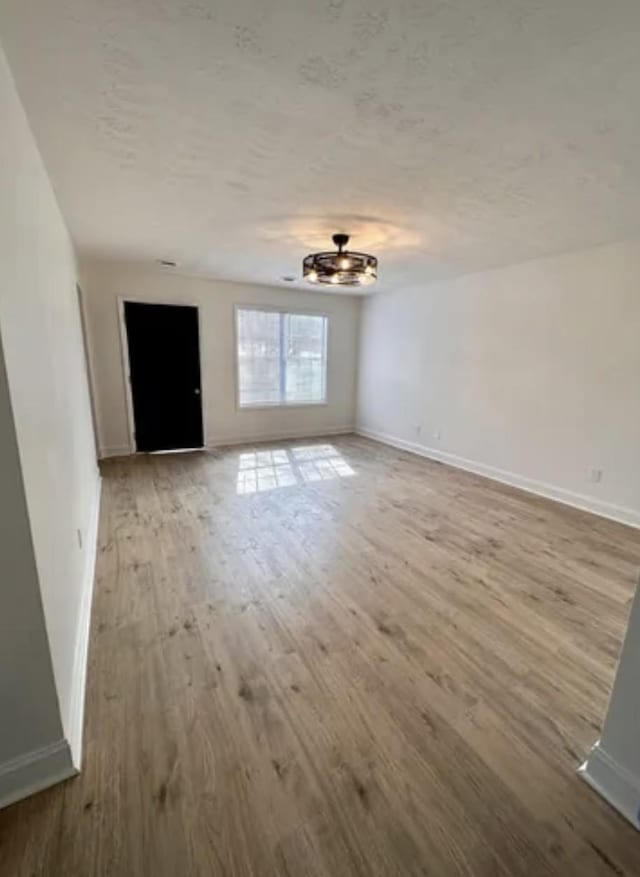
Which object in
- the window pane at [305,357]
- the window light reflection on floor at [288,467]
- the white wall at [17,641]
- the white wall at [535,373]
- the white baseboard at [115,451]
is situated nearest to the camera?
the white wall at [17,641]

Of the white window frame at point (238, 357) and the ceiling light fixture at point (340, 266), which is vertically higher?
the ceiling light fixture at point (340, 266)

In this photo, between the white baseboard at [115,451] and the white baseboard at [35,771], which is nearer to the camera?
the white baseboard at [35,771]

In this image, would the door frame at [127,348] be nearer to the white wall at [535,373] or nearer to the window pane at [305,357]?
the window pane at [305,357]

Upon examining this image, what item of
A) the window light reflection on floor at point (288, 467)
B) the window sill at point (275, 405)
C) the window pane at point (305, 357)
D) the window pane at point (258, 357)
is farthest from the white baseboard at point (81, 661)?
the window pane at point (305, 357)

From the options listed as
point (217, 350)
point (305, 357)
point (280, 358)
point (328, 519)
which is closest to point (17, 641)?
point (328, 519)

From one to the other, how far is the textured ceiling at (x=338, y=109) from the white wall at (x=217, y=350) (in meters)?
2.01

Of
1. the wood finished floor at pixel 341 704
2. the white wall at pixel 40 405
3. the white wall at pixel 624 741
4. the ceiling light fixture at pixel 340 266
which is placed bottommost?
the wood finished floor at pixel 341 704

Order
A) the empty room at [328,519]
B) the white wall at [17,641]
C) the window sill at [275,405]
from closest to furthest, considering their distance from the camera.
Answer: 1. the white wall at [17,641]
2. the empty room at [328,519]
3. the window sill at [275,405]

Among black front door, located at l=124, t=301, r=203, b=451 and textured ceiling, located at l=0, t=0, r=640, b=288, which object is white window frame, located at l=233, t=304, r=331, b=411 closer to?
black front door, located at l=124, t=301, r=203, b=451

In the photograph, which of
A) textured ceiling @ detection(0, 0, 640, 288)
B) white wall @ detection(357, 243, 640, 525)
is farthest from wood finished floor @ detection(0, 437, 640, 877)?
textured ceiling @ detection(0, 0, 640, 288)

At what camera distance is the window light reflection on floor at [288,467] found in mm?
4324

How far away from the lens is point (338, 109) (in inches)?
63.8

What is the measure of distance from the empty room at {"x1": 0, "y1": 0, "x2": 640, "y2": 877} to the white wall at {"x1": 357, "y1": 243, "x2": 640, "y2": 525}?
37mm

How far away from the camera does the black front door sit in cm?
507
